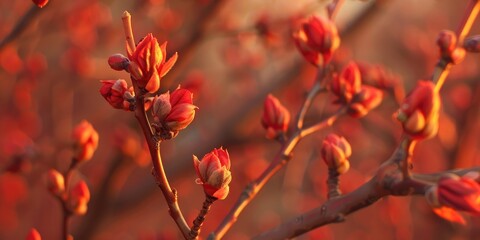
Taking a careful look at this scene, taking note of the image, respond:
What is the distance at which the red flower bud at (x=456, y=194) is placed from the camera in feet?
3.23

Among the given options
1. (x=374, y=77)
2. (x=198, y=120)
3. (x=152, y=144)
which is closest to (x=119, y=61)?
(x=152, y=144)

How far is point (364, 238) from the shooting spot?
4348 mm

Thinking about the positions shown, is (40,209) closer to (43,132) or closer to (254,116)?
(43,132)

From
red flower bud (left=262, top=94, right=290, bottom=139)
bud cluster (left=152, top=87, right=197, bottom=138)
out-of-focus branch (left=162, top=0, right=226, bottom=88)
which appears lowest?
red flower bud (left=262, top=94, right=290, bottom=139)

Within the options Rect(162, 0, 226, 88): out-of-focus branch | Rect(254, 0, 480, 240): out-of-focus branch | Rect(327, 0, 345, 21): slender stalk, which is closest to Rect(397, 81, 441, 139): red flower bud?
Rect(254, 0, 480, 240): out-of-focus branch

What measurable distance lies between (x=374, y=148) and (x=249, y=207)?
4.80 ft

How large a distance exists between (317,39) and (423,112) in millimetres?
525

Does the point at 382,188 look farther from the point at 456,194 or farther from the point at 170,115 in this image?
the point at 170,115

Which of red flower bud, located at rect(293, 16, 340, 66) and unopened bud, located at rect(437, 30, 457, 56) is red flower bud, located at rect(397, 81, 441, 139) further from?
red flower bud, located at rect(293, 16, 340, 66)

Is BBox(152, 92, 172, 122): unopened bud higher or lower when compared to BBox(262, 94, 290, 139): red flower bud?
higher

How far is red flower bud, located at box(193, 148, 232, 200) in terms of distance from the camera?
3.59 ft

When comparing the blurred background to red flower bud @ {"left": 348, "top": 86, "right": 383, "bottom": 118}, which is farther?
the blurred background

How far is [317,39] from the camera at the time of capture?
1517mm

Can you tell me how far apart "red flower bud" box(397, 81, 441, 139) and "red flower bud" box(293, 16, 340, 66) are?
490 millimetres
